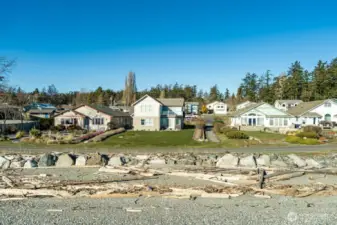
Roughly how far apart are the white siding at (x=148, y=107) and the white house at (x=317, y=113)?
25.8 meters

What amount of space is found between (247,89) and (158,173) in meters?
96.5

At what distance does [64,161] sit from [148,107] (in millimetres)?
29442

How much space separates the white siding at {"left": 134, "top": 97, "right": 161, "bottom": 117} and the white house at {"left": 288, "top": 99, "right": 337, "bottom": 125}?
84.6 feet

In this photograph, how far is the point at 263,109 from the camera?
161 ft

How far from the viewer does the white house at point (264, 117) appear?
1902 inches

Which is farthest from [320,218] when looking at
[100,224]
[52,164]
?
[52,164]

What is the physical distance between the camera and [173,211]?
9.58 m

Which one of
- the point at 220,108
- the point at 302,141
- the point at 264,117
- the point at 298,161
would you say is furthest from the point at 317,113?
the point at 220,108

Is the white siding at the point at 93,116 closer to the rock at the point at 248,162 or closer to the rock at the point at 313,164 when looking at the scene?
the rock at the point at 248,162

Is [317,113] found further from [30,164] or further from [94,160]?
[30,164]

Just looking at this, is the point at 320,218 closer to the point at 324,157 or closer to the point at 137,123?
the point at 324,157

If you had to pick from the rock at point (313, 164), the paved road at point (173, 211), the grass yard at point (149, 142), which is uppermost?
the grass yard at point (149, 142)

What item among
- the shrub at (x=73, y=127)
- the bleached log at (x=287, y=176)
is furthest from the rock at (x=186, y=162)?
the shrub at (x=73, y=127)

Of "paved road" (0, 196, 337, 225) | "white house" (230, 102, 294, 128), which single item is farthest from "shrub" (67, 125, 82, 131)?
"paved road" (0, 196, 337, 225)
